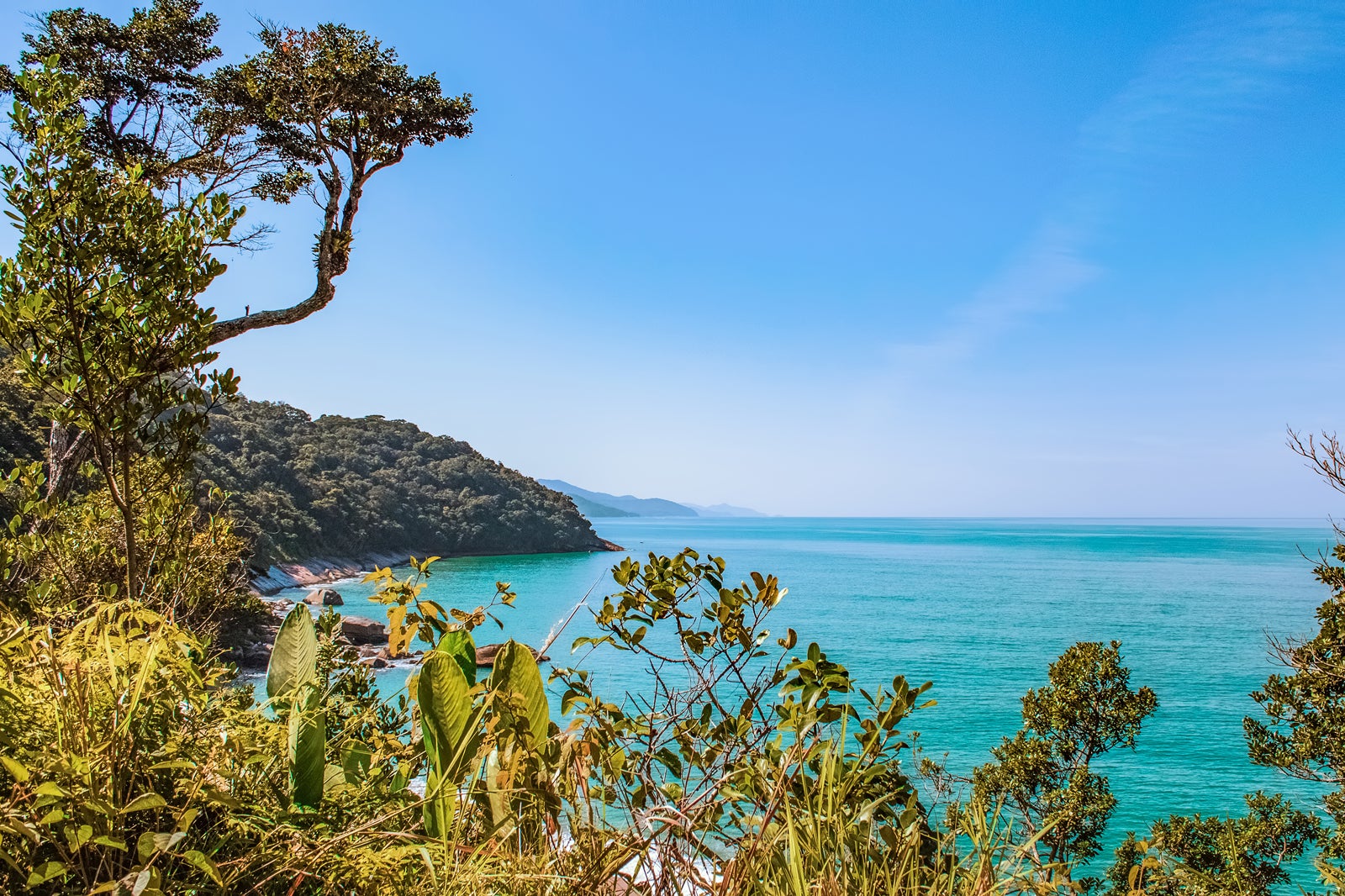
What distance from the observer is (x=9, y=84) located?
287 inches

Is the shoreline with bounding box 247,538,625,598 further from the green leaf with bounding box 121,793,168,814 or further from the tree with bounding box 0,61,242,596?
the green leaf with bounding box 121,793,168,814

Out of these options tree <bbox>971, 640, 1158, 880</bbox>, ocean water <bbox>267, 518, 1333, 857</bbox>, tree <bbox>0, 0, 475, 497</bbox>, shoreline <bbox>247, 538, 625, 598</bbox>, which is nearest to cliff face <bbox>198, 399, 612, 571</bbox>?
shoreline <bbox>247, 538, 625, 598</bbox>

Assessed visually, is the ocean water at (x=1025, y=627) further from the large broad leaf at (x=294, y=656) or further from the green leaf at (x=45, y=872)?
the green leaf at (x=45, y=872)

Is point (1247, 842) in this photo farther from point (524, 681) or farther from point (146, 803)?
point (146, 803)

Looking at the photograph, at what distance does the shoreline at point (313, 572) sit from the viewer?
121 feet

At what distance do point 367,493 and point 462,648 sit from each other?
59.5 meters

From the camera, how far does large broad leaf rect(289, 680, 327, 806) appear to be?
4.15 ft

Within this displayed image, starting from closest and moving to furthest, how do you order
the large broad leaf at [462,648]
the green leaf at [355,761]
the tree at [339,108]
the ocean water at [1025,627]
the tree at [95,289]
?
1. the green leaf at [355,761]
2. the large broad leaf at [462,648]
3. the tree at [95,289]
4. the tree at [339,108]
5. the ocean water at [1025,627]

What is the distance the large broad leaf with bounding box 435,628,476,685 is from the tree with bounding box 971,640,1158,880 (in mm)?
9841

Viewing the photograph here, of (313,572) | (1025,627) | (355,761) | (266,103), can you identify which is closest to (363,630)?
(313,572)

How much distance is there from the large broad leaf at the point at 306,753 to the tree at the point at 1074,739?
1029 centimetres

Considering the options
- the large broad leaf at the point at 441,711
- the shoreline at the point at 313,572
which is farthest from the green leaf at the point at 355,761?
the shoreline at the point at 313,572

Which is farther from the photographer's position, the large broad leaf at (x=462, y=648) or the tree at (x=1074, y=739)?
the tree at (x=1074, y=739)

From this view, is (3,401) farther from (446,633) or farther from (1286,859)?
(1286,859)
